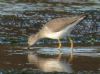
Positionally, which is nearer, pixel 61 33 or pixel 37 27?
pixel 61 33

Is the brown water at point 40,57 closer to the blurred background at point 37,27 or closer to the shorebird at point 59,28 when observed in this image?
the blurred background at point 37,27

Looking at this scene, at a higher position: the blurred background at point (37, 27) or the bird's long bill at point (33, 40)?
the bird's long bill at point (33, 40)

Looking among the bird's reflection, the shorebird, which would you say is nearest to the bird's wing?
the shorebird

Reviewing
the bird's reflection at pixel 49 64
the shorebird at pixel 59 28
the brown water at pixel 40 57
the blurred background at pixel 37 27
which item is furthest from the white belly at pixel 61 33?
the bird's reflection at pixel 49 64

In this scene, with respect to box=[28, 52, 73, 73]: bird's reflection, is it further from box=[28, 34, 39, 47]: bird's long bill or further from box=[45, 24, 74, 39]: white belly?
box=[45, 24, 74, 39]: white belly

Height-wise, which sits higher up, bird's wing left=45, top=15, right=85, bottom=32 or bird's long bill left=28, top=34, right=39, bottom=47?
bird's wing left=45, top=15, right=85, bottom=32

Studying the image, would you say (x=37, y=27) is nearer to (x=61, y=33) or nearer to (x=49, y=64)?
(x=61, y=33)

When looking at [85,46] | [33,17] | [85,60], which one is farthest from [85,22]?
[85,60]

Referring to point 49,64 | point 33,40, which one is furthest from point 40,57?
point 33,40
